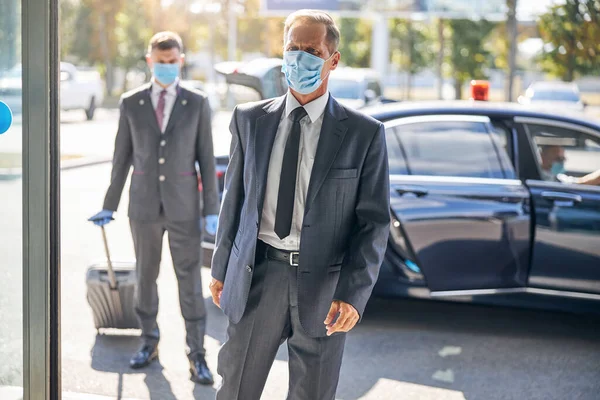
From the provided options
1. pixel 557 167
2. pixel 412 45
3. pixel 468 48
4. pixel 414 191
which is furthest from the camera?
pixel 412 45

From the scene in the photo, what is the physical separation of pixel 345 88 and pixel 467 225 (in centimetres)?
1199

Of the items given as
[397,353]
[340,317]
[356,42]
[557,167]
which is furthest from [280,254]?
[356,42]

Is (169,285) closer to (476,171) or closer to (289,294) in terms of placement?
(476,171)

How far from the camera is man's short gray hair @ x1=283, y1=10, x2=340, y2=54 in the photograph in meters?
3.09

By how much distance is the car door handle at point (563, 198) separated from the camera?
5949 mm

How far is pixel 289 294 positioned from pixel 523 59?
8339 centimetres

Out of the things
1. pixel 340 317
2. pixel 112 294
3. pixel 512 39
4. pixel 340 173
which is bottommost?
pixel 112 294

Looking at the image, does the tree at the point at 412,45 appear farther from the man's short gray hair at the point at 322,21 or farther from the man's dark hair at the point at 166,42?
the man's short gray hair at the point at 322,21

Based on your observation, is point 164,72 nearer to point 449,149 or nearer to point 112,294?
point 112,294

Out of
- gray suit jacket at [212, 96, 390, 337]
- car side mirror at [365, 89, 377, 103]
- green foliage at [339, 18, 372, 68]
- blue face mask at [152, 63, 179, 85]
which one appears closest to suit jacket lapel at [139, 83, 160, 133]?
blue face mask at [152, 63, 179, 85]

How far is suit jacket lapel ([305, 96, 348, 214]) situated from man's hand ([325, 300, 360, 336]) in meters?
0.35

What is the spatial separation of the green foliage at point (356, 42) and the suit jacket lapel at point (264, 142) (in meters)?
53.3

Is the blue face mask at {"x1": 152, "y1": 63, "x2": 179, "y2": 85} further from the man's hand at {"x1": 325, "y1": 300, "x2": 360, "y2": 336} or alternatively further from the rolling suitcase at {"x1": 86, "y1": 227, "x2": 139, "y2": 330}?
the man's hand at {"x1": 325, "y1": 300, "x2": 360, "y2": 336}

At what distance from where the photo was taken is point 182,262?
5.21 m
